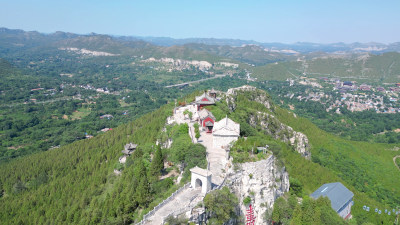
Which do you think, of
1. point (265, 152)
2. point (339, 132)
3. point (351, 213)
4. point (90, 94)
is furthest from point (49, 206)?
point (90, 94)

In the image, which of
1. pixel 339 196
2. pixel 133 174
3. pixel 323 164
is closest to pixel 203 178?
pixel 133 174

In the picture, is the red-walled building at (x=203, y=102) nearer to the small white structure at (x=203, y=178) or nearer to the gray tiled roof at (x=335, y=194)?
the gray tiled roof at (x=335, y=194)

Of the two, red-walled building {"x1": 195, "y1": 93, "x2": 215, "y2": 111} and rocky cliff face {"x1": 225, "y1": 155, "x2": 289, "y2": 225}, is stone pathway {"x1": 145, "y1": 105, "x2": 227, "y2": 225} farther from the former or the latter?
red-walled building {"x1": 195, "y1": 93, "x2": 215, "y2": 111}

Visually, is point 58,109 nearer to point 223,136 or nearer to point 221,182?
point 223,136

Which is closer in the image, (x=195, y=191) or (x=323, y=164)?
(x=195, y=191)

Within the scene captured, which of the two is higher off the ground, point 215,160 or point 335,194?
point 215,160

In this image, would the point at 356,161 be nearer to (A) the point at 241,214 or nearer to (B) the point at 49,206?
(A) the point at 241,214
